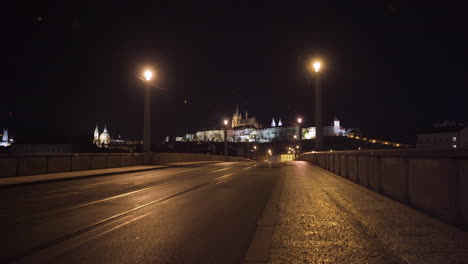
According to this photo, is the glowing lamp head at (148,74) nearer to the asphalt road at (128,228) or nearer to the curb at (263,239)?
the asphalt road at (128,228)

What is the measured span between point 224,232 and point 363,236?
222 centimetres

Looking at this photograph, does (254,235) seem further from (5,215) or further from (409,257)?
(5,215)

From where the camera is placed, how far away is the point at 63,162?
2127 cm

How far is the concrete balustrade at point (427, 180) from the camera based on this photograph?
19.1 feet

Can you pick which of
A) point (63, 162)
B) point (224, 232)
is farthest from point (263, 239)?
point (63, 162)

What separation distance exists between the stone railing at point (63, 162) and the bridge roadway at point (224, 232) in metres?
9.25

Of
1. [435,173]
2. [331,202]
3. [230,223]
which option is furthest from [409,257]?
[331,202]

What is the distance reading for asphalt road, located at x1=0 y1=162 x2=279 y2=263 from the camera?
4750 mm

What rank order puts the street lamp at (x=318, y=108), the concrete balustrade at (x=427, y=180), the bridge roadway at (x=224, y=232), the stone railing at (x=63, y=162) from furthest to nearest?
the street lamp at (x=318, y=108) → the stone railing at (x=63, y=162) → the concrete balustrade at (x=427, y=180) → the bridge roadway at (x=224, y=232)

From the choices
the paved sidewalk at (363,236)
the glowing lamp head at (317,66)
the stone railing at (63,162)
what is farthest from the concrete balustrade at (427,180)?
the stone railing at (63,162)

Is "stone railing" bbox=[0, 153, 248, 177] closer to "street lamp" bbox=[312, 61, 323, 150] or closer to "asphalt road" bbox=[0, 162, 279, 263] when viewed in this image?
"asphalt road" bbox=[0, 162, 279, 263]

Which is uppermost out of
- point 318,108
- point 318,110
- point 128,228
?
point 318,108

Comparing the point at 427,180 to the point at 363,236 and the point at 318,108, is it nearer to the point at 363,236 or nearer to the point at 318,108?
the point at 363,236

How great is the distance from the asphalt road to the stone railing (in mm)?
8262
